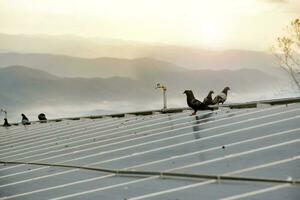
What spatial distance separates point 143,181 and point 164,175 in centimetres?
53

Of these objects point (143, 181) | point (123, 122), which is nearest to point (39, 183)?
point (143, 181)

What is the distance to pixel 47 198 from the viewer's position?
15.5 meters

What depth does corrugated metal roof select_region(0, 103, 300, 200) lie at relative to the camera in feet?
44.5

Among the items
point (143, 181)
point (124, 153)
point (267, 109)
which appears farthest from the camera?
point (267, 109)

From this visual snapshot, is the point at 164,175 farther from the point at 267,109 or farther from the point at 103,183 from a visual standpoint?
the point at 267,109

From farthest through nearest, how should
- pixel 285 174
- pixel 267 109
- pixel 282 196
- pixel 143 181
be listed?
pixel 267 109
pixel 143 181
pixel 285 174
pixel 282 196

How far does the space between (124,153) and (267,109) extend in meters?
7.10

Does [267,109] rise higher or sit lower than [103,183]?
higher

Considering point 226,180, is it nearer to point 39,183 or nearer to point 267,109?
point 39,183

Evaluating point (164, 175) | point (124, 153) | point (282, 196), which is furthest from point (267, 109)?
point (282, 196)

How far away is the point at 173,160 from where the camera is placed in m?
17.2

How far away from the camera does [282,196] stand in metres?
11.8

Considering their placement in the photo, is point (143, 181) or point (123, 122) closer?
point (143, 181)

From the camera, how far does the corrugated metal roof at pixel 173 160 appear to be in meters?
13.6
